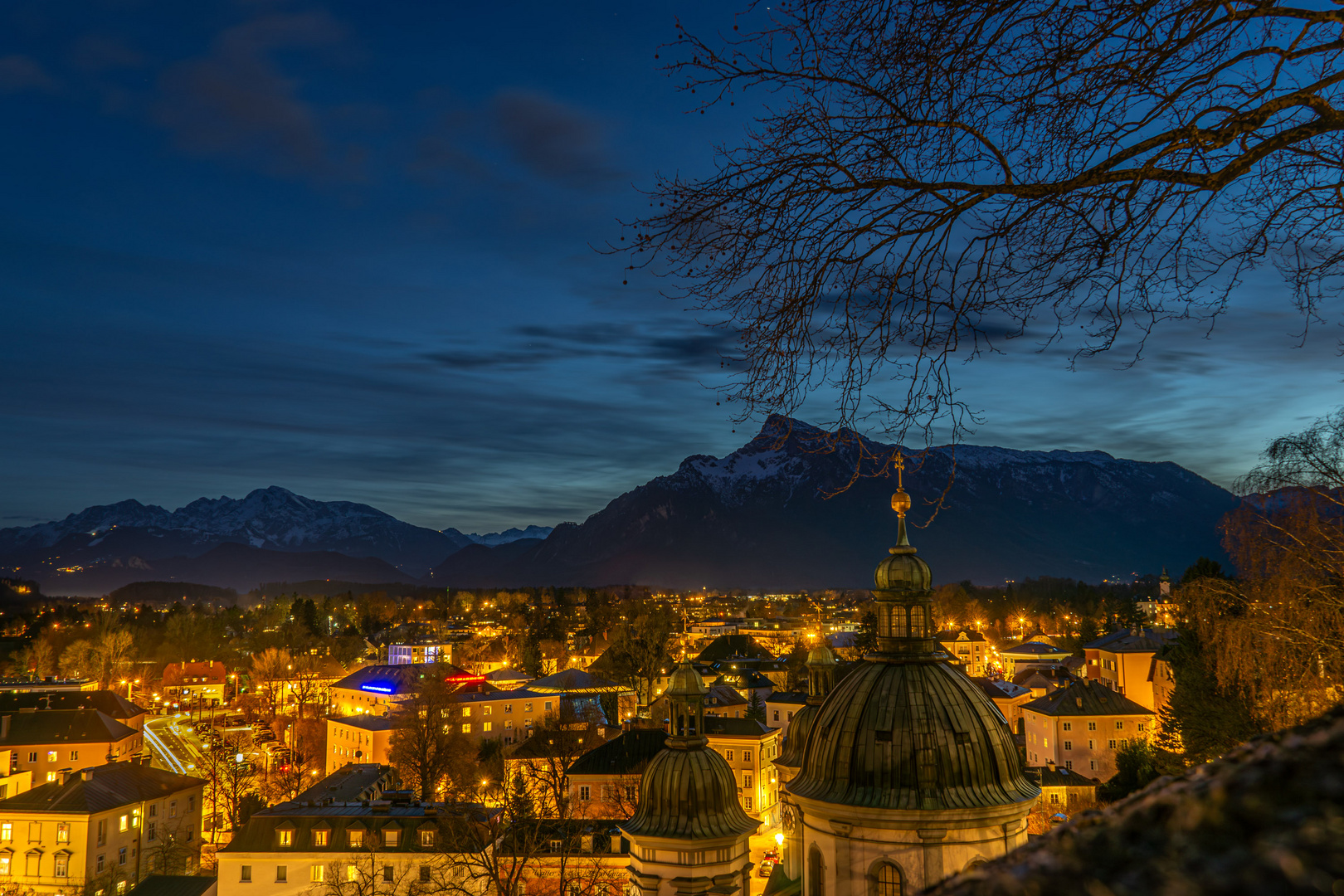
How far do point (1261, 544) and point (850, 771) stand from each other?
9267 mm

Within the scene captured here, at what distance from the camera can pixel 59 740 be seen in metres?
62.8

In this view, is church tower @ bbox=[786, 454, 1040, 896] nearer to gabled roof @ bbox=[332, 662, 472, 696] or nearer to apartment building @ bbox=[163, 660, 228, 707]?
gabled roof @ bbox=[332, 662, 472, 696]

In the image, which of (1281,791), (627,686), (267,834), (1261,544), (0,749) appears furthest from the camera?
(627,686)

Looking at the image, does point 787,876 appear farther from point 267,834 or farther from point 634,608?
point 634,608

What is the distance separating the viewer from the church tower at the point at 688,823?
72.9 ft

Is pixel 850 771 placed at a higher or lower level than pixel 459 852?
higher

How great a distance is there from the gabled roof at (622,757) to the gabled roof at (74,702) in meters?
44.0

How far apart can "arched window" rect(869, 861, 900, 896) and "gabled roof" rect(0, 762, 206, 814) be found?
40921mm

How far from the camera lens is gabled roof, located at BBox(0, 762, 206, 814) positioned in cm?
4241

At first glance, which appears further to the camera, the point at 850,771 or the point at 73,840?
the point at 73,840

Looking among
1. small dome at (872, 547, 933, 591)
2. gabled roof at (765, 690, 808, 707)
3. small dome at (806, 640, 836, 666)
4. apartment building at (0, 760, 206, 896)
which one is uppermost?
small dome at (872, 547, 933, 591)

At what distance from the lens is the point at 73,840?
41.9 metres

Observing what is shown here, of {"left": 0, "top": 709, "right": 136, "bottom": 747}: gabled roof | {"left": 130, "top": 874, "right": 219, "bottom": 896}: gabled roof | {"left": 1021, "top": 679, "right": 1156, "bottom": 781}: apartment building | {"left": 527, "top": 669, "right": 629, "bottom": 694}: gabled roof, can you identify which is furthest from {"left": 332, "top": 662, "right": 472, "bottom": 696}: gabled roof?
{"left": 1021, "top": 679, "right": 1156, "bottom": 781}: apartment building

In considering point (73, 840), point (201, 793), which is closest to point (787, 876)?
point (73, 840)
